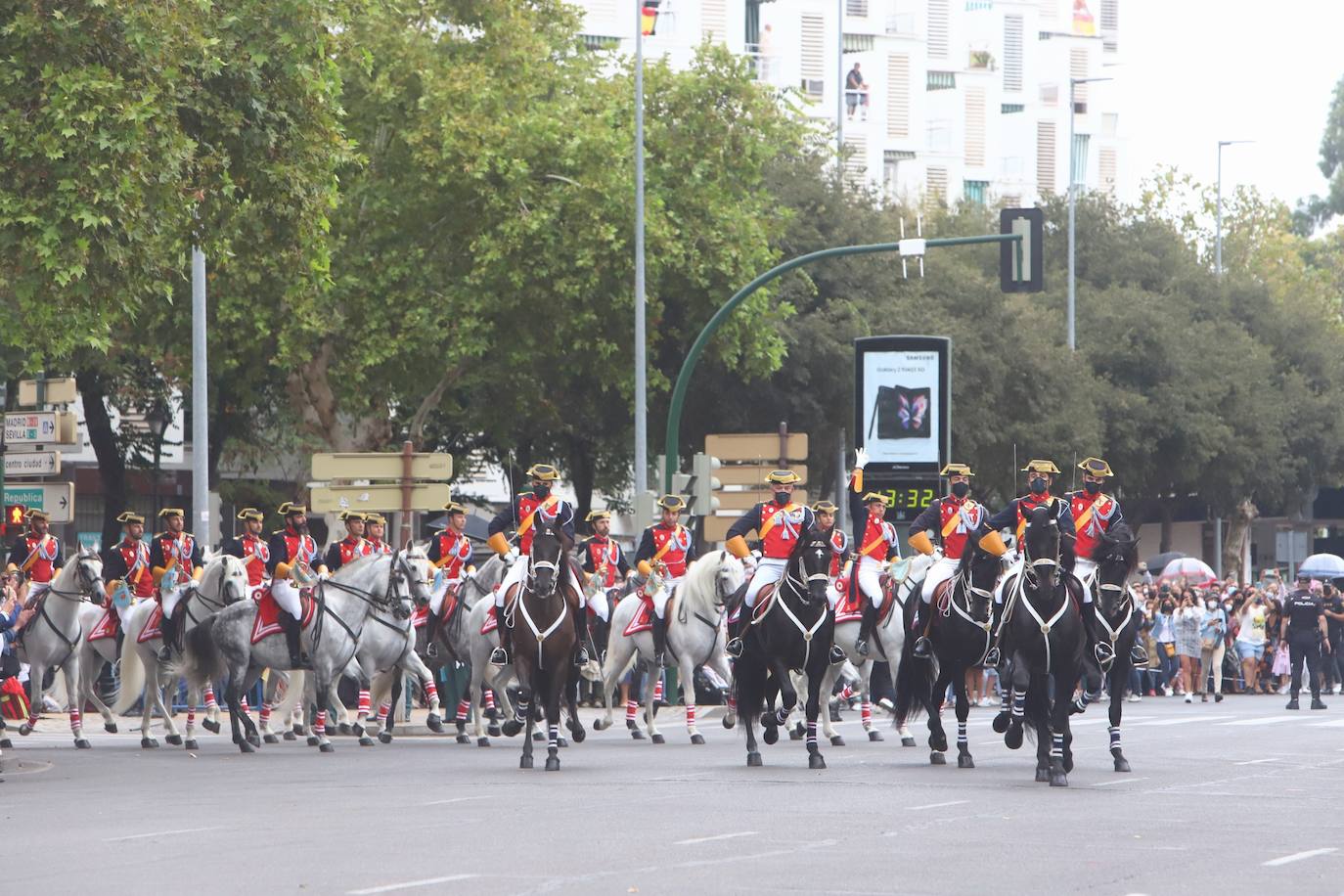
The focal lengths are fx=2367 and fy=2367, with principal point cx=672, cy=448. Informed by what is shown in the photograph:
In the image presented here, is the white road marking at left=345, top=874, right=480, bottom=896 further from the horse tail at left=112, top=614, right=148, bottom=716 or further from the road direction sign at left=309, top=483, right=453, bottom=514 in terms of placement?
the road direction sign at left=309, top=483, right=453, bottom=514

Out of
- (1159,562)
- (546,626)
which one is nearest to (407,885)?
(546,626)

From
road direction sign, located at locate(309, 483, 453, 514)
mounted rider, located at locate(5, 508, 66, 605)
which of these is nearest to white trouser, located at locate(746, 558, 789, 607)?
road direction sign, located at locate(309, 483, 453, 514)

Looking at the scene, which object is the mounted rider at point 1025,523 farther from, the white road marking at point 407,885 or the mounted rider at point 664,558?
the white road marking at point 407,885

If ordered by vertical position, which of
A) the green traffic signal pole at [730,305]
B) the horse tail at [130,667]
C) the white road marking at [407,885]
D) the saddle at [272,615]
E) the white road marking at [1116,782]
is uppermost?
the green traffic signal pole at [730,305]

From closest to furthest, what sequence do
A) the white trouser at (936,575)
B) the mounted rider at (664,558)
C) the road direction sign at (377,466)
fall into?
1. the white trouser at (936,575)
2. the mounted rider at (664,558)
3. the road direction sign at (377,466)

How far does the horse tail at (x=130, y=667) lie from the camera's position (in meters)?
24.8

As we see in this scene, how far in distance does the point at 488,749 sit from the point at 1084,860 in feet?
38.1

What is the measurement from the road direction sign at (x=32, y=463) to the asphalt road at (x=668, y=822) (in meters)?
3.33

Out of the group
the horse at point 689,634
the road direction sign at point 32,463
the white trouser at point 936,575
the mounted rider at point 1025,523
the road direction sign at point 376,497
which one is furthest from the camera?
the road direction sign at point 376,497

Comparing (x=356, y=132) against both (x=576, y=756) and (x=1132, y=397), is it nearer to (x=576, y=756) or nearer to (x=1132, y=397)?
(x=576, y=756)

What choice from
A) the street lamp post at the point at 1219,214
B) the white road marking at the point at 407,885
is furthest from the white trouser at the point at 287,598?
the street lamp post at the point at 1219,214

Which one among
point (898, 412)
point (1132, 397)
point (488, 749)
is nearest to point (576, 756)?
point (488, 749)

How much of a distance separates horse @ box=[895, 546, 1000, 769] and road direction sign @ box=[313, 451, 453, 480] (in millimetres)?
7694

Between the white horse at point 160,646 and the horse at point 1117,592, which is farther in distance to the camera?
the white horse at point 160,646
